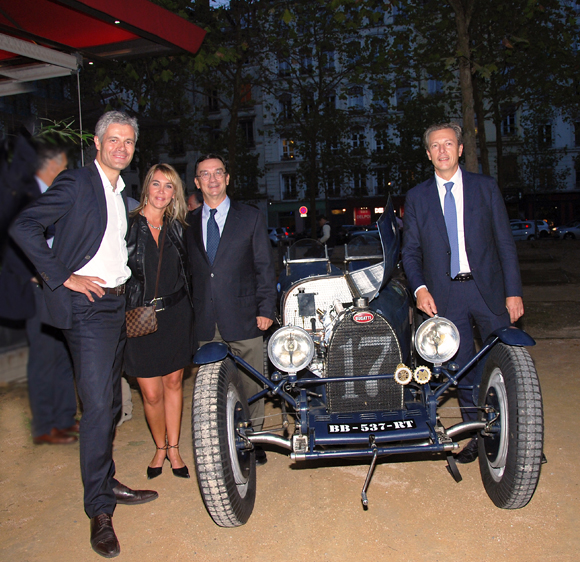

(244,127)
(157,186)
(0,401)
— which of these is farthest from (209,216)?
(244,127)

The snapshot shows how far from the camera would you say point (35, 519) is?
282 centimetres

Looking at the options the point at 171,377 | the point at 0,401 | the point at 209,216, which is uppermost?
the point at 209,216

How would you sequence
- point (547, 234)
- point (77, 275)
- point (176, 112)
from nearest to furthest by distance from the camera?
point (77, 275), point (176, 112), point (547, 234)

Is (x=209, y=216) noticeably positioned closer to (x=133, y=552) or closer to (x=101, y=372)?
(x=101, y=372)

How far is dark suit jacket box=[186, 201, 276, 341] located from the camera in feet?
11.0

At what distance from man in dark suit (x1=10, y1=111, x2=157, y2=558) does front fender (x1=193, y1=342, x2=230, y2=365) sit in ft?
1.46

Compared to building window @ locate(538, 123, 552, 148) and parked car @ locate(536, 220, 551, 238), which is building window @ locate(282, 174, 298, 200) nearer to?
building window @ locate(538, 123, 552, 148)

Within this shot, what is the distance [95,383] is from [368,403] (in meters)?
1.53

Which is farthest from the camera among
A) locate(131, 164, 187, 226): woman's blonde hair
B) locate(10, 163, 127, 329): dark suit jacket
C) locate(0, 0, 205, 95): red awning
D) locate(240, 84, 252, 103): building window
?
locate(240, 84, 252, 103): building window

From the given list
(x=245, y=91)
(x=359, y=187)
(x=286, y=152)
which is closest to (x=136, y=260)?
(x=245, y=91)

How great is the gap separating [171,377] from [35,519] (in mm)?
1069

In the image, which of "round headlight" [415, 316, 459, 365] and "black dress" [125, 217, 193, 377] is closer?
"round headlight" [415, 316, 459, 365]

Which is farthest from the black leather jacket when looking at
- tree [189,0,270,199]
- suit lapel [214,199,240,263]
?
tree [189,0,270,199]

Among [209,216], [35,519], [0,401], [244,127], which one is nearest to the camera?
[0,401]
